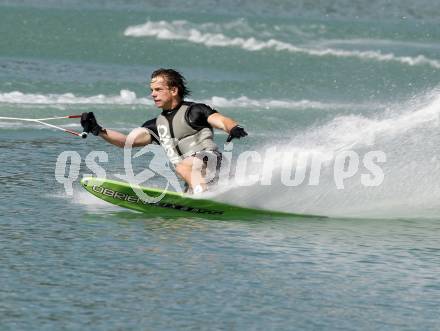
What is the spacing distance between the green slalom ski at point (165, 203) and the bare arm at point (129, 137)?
45 cm

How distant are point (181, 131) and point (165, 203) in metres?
0.79

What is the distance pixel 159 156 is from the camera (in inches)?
731

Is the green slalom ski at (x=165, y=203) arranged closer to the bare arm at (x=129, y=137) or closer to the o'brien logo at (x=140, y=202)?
the o'brien logo at (x=140, y=202)

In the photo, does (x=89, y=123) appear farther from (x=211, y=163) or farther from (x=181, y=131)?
(x=211, y=163)

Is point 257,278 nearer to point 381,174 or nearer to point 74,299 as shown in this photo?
point 74,299

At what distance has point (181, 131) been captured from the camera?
13297 mm

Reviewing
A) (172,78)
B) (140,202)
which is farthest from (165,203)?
(172,78)

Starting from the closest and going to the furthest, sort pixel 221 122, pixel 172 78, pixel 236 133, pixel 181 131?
1. pixel 236 133
2. pixel 221 122
3. pixel 172 78
4. pixel 181 131

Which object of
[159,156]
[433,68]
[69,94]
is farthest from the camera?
[433,68]

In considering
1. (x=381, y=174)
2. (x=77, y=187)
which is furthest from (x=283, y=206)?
(x=77, y=187)

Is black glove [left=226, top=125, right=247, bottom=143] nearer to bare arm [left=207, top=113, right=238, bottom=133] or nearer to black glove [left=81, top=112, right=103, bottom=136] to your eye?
bare arm [left=207, top=113, right=238, bottom=133]

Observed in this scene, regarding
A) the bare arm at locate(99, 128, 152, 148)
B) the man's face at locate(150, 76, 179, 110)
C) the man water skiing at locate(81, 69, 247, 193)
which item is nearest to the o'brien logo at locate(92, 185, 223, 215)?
the man water skiing at locate(81, 69, 247, 193)

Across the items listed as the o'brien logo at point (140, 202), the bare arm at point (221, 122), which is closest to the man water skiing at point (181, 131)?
the bare arm at point (221, 122)

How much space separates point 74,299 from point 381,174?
6255 mm
